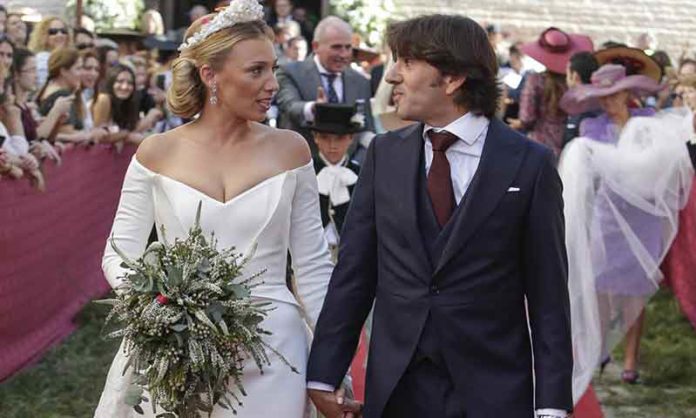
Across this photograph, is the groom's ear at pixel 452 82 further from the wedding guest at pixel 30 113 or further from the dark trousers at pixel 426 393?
the wedding guest at pixel 30 113

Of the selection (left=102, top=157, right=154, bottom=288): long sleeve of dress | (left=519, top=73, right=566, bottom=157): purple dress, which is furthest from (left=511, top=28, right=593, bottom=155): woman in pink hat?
(left=102, top=157, right=154, bottom=288): long sleeve of dress

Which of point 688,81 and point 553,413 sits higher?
point 553,413

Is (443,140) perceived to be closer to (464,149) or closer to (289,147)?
(464,149)

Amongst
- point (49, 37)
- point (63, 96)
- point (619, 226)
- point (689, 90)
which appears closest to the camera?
point (619, 226)

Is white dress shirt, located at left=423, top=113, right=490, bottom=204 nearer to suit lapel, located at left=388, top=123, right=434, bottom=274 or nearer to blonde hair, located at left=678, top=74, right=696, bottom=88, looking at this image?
suit lapel, located at left=388, top=123, right=434, bottom=274

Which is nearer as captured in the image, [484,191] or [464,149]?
[484,191]

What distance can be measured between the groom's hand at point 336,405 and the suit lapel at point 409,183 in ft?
1.78

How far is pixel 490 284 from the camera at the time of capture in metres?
4.21

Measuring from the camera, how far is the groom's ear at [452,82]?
429 cm

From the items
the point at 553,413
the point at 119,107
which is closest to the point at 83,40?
the point at 119,107

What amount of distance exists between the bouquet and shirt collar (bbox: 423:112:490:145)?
77 cm

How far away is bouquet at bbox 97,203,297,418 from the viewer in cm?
418

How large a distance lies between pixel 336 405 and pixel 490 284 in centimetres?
66

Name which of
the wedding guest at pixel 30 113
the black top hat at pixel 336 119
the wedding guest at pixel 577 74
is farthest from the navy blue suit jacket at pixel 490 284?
the wedding guest at pixel 577 74
